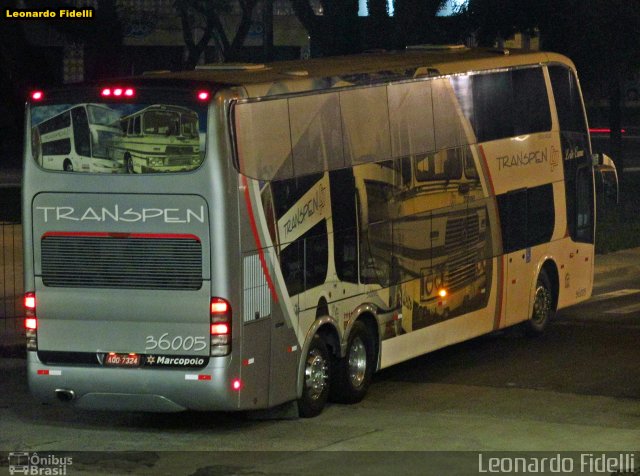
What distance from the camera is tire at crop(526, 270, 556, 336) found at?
17266mm

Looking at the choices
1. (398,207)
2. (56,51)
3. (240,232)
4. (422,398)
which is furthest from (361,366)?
(56,51)

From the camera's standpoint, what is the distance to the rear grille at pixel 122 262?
1141cm

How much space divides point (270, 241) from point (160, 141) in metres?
1.28

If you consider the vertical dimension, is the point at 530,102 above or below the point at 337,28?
below

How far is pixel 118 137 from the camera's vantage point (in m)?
11.6

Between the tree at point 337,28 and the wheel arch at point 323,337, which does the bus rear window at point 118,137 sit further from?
the tree at point 337,28

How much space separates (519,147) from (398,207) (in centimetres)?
→ 302

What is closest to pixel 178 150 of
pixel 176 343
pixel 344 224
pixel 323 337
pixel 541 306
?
pixel 176 343

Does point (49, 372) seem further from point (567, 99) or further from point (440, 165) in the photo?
point (567, 99)

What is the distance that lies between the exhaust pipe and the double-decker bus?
0.01 meters

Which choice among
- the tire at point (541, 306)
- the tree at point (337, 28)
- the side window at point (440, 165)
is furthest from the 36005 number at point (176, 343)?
the tree at point (337, 28)

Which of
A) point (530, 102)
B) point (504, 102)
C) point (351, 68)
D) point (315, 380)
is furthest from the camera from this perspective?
point (530, 102)

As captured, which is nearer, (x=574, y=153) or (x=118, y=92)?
(x=118, y=92)

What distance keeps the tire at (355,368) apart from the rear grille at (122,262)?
224 centimetres
